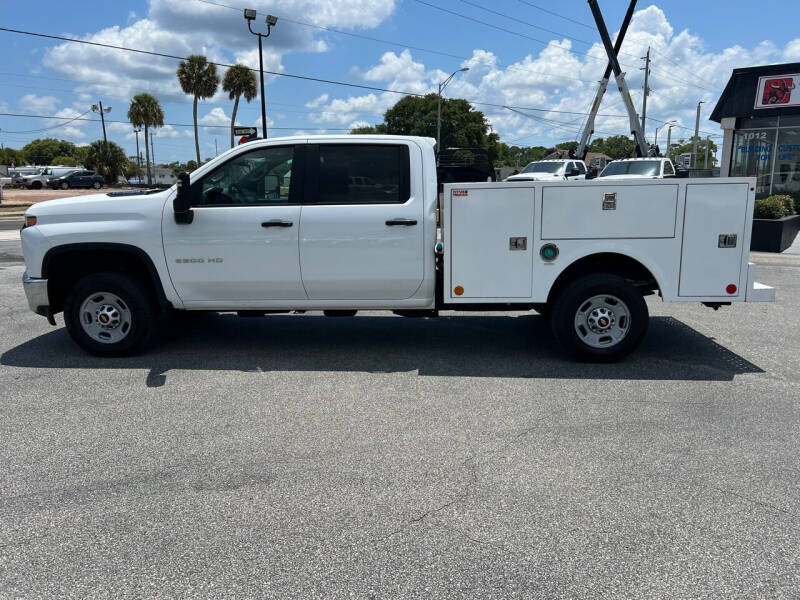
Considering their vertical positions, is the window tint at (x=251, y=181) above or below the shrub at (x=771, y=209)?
above

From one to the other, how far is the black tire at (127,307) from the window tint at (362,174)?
1952 mm

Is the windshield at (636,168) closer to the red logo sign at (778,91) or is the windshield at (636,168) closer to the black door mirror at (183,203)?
the red logo sign at (778,91)

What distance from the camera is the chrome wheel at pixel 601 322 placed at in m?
5.91

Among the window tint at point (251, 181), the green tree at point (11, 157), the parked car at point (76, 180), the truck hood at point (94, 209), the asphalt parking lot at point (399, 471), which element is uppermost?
the green tree at point (11, 157)

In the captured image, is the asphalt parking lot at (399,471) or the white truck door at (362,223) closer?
the asphalt parking lot at (399,471)

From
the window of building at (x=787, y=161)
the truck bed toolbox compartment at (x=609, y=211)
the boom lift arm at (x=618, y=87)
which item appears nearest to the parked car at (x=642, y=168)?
the window of building at (x=787, y=161)

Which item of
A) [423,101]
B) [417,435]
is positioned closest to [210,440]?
[417,435]

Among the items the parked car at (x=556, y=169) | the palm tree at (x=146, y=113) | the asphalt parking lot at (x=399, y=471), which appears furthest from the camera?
the palm tree at (x=146, y=113)

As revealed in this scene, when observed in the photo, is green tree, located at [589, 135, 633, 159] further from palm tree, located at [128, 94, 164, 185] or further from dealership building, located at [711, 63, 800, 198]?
dealership building, located at [711, 63, 800, 198]

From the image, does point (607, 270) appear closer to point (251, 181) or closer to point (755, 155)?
point (251, 181)

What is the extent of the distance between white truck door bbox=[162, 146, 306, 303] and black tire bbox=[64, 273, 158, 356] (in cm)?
43

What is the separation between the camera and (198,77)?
49250 mm

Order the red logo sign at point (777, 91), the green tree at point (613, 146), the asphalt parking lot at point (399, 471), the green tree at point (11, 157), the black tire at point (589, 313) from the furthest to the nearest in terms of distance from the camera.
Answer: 1. the green tree at point (613, 146)
2. the green tree at point (11, 157)
3. the red logo sign at point (777, 91)
4. the black tire at point (589, 313)
5. the asphalt parking lot at point (399, 471)

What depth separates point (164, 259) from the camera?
5965 mm
